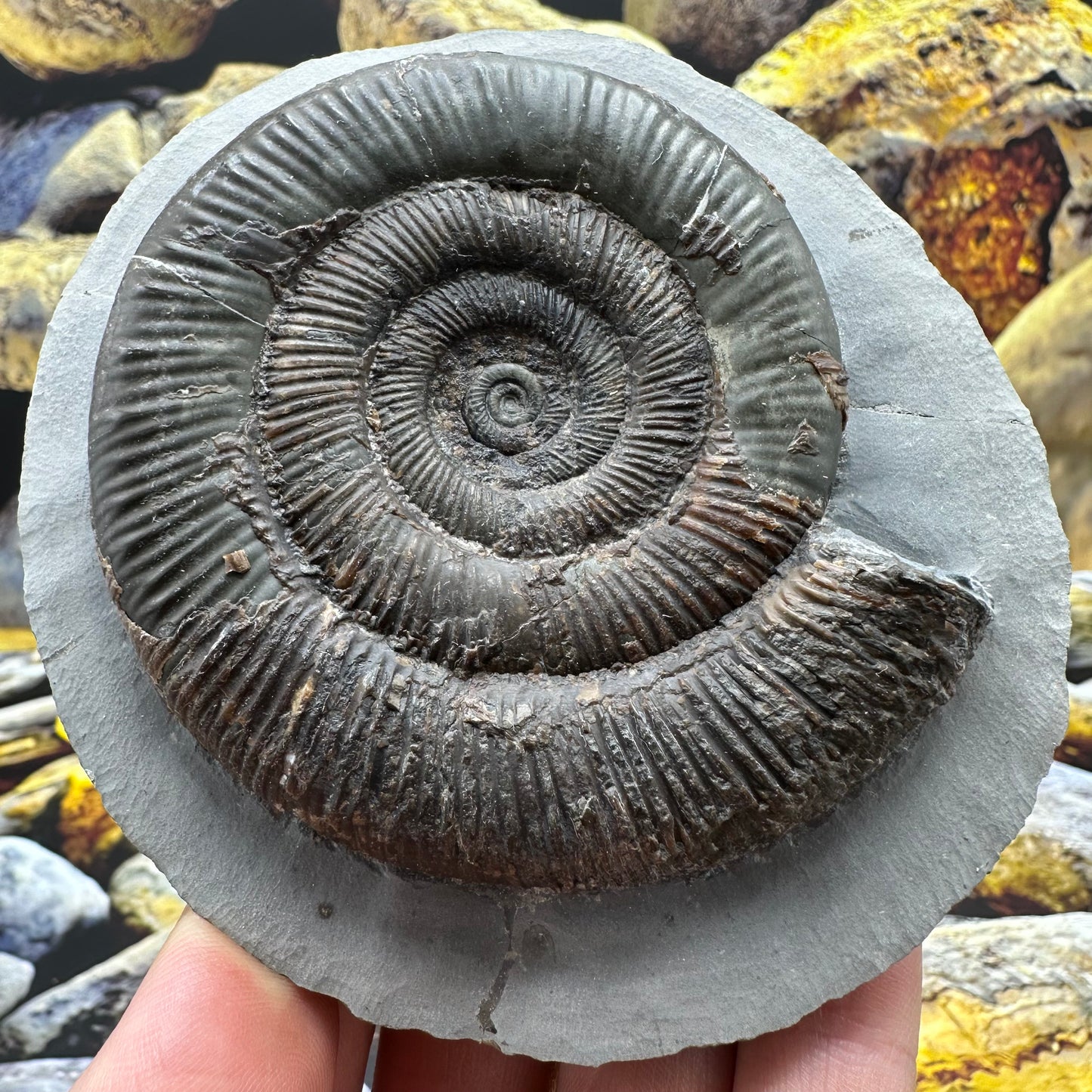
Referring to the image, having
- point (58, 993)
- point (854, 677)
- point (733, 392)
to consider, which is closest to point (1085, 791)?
point (854, 677)

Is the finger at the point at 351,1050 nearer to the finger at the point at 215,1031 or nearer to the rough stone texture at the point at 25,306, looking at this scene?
the finger at the point at 215,1031

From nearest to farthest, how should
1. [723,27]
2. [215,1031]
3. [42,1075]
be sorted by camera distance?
[215,1031], [42,1075], [723,27]

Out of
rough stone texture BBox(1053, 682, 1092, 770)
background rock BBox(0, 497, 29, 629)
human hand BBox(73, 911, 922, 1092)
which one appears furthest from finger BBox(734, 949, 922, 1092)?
background rock BBox(0, 497, 29, 629)

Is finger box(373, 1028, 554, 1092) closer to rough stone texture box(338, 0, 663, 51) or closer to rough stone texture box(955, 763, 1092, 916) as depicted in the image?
rough stone texture box(955, 763, 1092, 916)

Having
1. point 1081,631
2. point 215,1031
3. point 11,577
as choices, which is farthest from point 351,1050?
point 1081,631

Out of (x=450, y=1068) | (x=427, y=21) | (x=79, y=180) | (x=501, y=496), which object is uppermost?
(x=427, y=21)

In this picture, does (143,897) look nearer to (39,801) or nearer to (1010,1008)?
(39,801)
